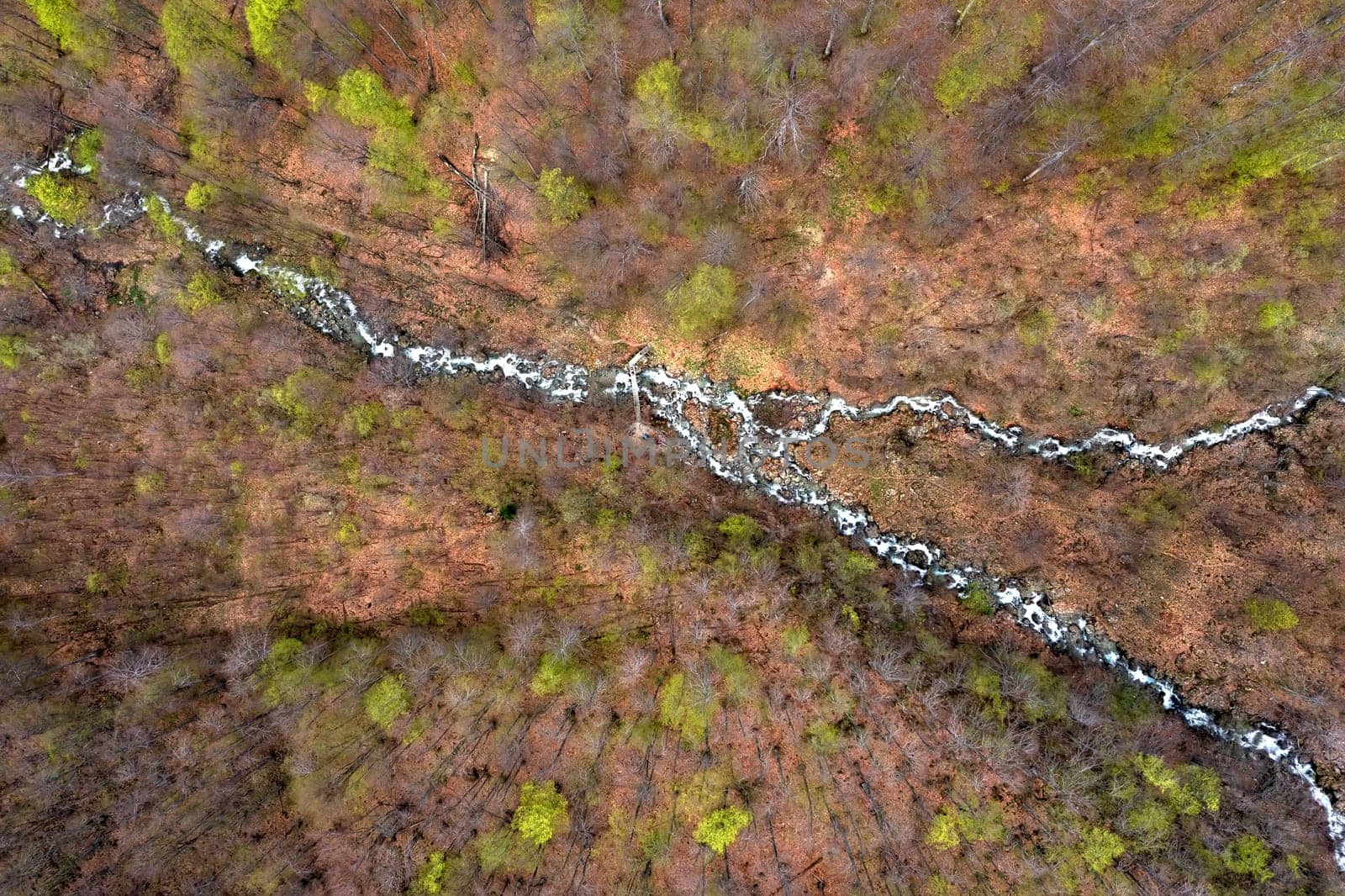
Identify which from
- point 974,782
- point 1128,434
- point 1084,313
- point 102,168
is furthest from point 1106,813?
point 102,168

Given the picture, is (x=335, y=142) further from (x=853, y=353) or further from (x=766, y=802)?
(x=766, y=802)

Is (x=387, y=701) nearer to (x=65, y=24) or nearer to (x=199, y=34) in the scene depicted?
(x=199, y=34)

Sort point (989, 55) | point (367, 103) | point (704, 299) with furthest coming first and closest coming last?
point (704, 299) → point (367, 103) → point (989, 55)

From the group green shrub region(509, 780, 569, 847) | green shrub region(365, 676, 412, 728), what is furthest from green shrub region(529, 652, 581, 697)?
green shrub region(365, 676, 412, 728)

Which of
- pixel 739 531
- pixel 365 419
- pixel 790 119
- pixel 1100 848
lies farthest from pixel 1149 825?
pixel 365 419

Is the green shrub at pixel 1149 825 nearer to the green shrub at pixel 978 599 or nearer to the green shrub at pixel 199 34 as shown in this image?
the green shrub at pixel 978 599

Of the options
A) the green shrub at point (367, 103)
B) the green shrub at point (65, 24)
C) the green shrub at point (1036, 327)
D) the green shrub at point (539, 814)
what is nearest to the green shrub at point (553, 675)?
the green shrub at point (539, 814)
